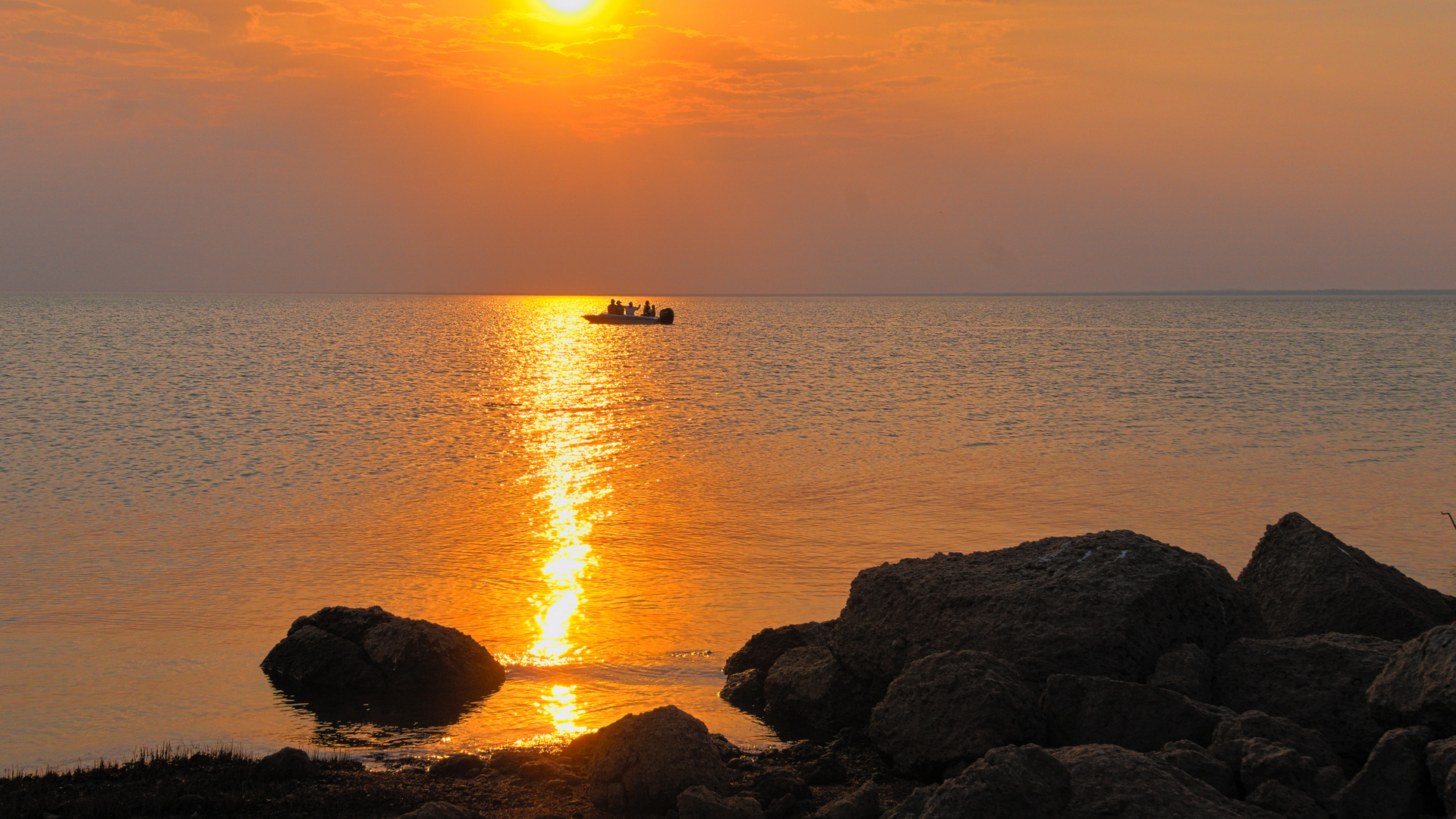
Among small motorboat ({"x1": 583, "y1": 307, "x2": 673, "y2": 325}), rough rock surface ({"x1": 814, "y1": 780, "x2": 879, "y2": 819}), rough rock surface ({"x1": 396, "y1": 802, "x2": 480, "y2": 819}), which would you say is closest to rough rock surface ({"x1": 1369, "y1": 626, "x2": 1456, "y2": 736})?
rough rock surface ({"x1": 814, "y1": 780, "x2": 879, "y2": 819})

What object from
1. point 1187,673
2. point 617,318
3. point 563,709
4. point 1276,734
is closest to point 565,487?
point 563,709

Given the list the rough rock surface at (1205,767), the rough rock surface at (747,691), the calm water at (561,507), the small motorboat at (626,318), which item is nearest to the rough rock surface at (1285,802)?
the rough rock surface at (1205,767)

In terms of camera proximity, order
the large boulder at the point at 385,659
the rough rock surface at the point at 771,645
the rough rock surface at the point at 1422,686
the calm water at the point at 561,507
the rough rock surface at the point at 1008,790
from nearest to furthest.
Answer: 1. the rough rock surface at the point at 1008,790
2. the rough rock surface at the point at 1422,686
3. the large boulder at the point at 385,659
4. the calm water at the point at 561,507
5. the rough rock surface at the point at 771,645

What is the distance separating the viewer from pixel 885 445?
27.9m

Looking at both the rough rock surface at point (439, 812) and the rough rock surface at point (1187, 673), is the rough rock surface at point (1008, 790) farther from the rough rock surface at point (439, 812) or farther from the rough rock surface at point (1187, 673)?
the rough rock surface at point (439, 812)

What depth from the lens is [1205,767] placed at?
6.01 meters

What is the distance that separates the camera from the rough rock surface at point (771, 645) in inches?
414

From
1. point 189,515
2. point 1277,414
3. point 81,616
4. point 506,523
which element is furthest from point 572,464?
point 1277,414

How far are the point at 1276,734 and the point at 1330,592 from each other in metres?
3.49

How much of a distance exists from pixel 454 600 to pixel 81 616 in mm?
4270

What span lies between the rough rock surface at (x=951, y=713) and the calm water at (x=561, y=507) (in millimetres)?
1763

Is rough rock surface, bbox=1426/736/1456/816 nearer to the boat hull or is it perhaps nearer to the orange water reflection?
the orange water reflection

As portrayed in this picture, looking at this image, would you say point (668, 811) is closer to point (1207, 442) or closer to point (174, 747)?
point (174, 747)

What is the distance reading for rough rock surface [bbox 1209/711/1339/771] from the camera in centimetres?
659
